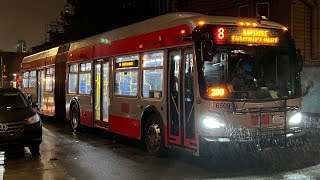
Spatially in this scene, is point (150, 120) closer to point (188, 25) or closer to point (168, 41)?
point (168, 41)

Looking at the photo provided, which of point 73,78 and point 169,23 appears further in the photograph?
point 73,78

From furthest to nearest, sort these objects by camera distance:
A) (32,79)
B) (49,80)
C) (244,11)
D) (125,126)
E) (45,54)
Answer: (244,11) → (32,79) → (45,54) → (49,80) → (125,126)

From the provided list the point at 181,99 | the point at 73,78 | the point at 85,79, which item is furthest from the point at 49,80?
the point at 181,99

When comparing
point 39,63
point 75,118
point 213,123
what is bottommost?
point 75,118

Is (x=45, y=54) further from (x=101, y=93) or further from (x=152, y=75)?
(x=152, y=75)

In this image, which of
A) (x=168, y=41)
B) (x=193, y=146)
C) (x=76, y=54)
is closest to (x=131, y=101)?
(x=168, y=41)

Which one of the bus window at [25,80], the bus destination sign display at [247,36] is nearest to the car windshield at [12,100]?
the bus destination sign display at [247,36]

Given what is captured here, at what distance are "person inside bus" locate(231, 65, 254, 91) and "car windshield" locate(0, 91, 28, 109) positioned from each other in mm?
5797

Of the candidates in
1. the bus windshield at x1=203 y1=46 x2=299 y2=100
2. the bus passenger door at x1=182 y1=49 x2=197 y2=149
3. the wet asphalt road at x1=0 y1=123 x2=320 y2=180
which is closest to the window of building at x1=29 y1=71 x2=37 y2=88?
the wet asphalt road at x1=0 y1=123 x2=320 y2=180

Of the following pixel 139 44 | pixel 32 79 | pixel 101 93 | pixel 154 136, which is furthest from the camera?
pixel 32 79

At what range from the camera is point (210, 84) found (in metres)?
8.67

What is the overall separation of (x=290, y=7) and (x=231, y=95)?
13341 millimetres

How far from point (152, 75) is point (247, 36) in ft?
8.39

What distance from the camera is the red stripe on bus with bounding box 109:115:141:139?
37.1ft
